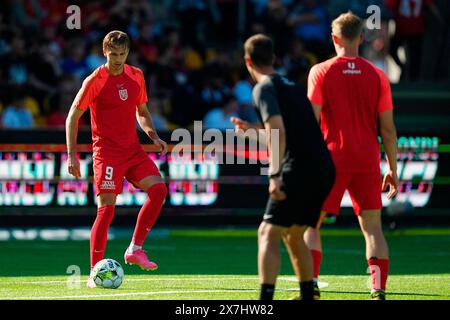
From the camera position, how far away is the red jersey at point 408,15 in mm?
20812

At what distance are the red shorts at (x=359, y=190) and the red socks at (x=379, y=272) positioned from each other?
1.52 feet

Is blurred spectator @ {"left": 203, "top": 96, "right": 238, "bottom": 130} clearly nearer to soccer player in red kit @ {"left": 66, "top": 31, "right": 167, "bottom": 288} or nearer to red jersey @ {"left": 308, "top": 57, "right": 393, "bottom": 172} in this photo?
soccer player in red kit @ {"left": 66, "top": 31, "right": 167, "bottom": 288}

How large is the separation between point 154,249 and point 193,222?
257cm

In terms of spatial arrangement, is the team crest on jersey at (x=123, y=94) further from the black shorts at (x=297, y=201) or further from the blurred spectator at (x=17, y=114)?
the blurred spectator at (x=17, y=114)

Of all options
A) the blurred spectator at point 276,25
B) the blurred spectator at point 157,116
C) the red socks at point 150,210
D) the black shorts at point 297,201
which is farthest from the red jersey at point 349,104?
the blurred spectator at point 276,25

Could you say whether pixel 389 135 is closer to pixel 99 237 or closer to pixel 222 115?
pixel 99 237

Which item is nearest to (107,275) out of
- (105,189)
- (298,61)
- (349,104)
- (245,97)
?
(105,189)

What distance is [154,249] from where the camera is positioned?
15375 millimetres

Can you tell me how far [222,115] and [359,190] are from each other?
9.97 m

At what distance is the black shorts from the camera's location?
28.3 feet

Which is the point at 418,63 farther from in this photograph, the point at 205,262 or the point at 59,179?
the point at 205,262

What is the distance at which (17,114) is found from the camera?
1914 cm

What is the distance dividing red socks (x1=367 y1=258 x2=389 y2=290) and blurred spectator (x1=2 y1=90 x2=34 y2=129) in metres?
10.5

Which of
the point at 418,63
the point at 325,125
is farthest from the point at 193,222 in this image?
the point at 325,125
